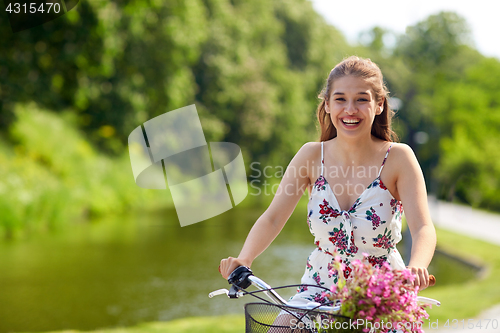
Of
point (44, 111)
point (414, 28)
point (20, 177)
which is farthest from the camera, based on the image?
point (414, 28)

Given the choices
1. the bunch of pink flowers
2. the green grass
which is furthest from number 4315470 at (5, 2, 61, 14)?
the bunch of pink flowers

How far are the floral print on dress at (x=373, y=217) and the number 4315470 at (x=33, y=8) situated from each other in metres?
8.33

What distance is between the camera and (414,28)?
4225 cm

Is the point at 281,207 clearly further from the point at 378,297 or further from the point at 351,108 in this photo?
the point at 378,297

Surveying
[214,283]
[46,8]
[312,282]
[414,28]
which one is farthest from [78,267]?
[414,28]

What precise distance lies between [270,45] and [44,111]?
1510cm

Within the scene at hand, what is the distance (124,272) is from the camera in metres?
9.14

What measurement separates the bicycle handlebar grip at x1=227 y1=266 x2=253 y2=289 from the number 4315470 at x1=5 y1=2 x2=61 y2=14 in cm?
829

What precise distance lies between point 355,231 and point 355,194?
15 cm

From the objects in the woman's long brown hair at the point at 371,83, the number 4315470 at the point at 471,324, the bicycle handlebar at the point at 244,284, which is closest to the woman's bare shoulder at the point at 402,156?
the woman's long brown hair at the point at 371,83

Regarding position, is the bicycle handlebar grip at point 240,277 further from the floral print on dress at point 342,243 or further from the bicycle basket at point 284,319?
the floral print on dress at point 342,243

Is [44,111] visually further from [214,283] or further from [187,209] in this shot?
[214,283]

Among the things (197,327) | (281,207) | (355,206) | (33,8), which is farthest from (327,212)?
(33,8)

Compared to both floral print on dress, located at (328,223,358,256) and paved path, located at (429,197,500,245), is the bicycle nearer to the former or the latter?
floral print on dress, located at (328,223,358,256)
